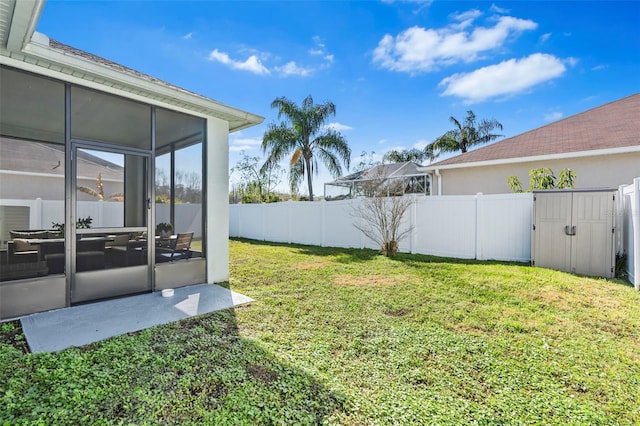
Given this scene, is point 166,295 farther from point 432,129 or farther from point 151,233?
point 432,129

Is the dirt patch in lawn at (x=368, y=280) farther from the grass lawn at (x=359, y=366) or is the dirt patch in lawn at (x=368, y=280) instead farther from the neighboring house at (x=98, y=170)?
the neighboring house at (x=98, y=170)

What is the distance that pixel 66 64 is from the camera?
3.82 metres

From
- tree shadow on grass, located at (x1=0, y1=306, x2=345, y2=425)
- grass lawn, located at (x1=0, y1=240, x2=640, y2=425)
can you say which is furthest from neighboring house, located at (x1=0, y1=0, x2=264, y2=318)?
tree shadow on grass, located at (x1=0, y1=306, x2=345, y2=425)

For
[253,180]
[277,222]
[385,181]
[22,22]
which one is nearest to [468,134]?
[253,180]

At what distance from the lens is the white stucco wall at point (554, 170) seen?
343 inches

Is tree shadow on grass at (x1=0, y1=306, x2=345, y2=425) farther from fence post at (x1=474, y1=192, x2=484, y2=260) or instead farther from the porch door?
fence post at (x1=474, y1=192, x2=484, y2=260)

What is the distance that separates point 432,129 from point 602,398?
79.6ft

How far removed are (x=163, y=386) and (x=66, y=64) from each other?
4161 millimetres

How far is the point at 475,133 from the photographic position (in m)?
24.5

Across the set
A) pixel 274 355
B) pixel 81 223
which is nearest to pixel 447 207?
pixel 274 355

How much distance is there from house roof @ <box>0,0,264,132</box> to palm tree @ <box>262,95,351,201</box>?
942 centimetres

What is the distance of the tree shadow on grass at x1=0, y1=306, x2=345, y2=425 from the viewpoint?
2.09 m

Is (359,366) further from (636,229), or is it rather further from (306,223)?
(306,223)

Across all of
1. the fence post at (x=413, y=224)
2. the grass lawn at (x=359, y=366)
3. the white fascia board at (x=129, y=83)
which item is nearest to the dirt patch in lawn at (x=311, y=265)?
the grass lawn at (x=359, y=366)
